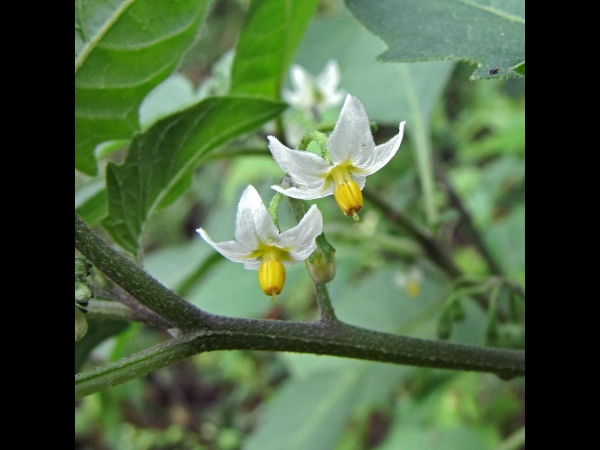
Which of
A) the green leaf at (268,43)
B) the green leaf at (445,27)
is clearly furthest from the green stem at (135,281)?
the green leaf at (268,43)

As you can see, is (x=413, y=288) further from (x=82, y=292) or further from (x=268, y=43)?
(x=82, y=292)

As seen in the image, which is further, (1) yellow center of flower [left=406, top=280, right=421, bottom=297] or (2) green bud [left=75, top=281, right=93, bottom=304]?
(1) yellow center of flower [left=406, top=280, right=421, bottom=297]

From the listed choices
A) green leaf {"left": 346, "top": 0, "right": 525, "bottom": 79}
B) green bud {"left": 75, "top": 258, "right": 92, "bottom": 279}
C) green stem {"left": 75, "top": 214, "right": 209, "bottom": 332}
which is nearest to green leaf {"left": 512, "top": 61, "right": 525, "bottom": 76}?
green leaf {"left": 346, "top": 0, "right": 525, "bottom": 79}

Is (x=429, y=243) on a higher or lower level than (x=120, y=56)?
lower

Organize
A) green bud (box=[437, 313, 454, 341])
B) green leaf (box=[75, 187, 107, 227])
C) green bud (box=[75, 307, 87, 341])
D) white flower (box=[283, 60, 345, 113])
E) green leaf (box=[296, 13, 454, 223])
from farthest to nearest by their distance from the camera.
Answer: white flower (box=[283, 60, 345, 113])
green leaf (box=[296, 13, 454, 223])
green bud (box=[437, 313, 454, 341])
green leaf (box=[75, 187, 107, 227])
green bud (box=[75, 307, 87, 341])

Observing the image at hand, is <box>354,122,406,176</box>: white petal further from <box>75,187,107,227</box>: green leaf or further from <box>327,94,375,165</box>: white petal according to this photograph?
<box>75,187,107,227</box>: green leaf

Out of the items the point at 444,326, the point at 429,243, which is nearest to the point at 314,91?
the point at 429,243
